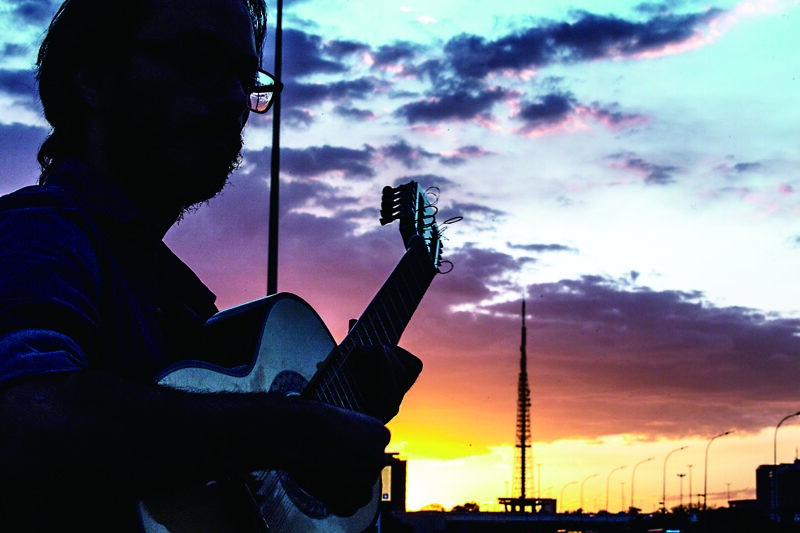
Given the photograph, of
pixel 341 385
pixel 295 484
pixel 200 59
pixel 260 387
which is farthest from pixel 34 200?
pixel 341 385

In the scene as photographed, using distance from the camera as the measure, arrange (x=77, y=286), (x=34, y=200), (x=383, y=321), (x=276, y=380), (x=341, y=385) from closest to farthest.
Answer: (x=77, y=286)
(x=34, y=200)
(x=276, y=380)
(x=341, y=385)
(x=383, y=321)

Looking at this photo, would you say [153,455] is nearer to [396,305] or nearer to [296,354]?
[296,354]

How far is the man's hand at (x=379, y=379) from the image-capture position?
2.94m

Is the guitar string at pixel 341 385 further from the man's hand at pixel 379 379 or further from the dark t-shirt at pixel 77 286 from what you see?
the dark t-shirt at pixel 77 286

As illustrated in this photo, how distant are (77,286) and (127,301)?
33 cm

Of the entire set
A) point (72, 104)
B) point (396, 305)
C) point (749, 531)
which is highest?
point (72, 104)

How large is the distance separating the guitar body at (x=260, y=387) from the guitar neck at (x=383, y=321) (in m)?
0.05

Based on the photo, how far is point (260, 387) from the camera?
2.45 metres

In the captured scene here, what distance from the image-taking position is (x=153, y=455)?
5.06 ft

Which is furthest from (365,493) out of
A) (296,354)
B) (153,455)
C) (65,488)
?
(65,488)

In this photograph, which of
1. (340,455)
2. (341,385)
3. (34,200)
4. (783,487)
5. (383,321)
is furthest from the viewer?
(783,487)

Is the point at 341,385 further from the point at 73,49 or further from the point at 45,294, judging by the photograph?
the point at 45,294

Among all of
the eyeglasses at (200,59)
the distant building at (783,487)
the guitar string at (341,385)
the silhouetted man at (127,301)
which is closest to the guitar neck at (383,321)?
the guitar string at (341,385)

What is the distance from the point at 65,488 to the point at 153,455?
0.54ft
